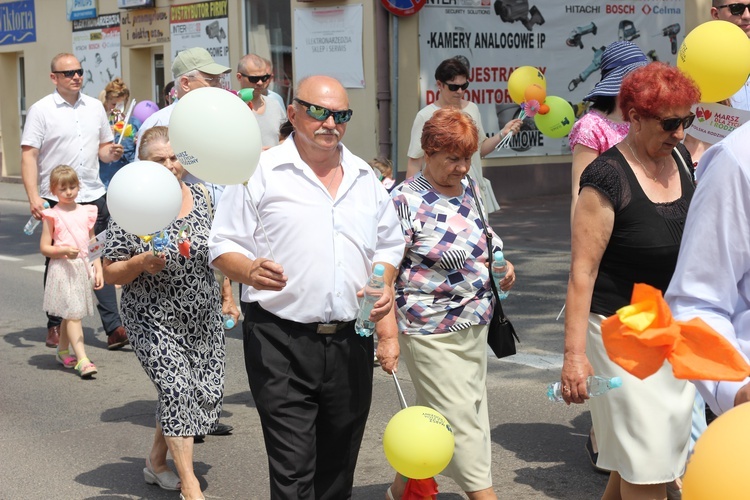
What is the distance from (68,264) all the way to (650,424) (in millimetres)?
5442

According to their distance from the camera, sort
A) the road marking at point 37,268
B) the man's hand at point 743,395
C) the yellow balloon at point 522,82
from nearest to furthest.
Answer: the man's hand at point 743,395
the yellow balloon at point 522,82
the road marking at point 37,268

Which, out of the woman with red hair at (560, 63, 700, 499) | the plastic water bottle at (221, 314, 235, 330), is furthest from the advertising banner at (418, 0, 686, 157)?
the woman with red hair at (560, 63, 700, 499)

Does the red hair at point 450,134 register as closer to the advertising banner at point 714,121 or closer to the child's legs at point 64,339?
the advertising banner at point 714,121

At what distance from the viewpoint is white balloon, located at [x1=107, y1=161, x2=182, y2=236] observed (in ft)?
15.9

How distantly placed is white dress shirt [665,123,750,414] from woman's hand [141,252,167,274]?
119 inches

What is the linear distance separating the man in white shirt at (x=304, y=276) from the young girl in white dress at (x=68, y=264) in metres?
4.21

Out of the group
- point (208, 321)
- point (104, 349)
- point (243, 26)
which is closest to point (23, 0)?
point (243, 26)

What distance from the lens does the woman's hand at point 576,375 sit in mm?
4020

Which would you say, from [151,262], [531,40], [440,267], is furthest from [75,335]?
[531,40]

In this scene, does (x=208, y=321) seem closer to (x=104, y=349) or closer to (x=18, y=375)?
(x=18, y=375)

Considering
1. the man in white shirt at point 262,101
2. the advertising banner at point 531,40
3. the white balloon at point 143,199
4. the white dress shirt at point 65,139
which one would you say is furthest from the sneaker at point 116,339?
the advertising banner at point 531,40

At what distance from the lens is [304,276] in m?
4.16

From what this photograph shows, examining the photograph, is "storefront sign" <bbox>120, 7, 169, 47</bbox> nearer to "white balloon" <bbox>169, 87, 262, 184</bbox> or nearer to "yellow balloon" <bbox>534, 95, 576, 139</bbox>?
"yellow balloon" <bbox>534, 95, 576, 139</bbox>

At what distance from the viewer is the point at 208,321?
18.0 feet
